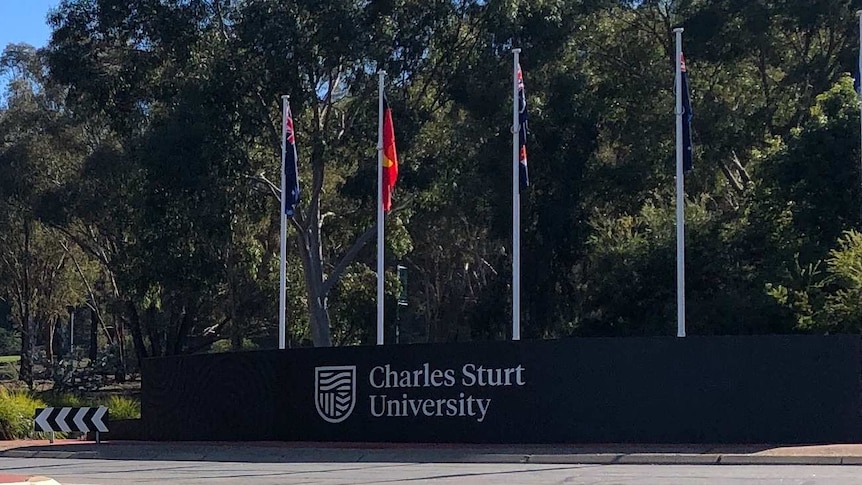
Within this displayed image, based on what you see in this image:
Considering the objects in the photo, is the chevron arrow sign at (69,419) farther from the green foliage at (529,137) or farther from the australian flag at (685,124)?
the australian flag at (685,124)

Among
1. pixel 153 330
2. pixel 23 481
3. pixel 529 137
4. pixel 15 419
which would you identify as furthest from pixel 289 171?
pixel 153 330

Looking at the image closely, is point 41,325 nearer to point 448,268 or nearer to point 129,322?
point 129,322

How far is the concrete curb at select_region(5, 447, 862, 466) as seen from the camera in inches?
728

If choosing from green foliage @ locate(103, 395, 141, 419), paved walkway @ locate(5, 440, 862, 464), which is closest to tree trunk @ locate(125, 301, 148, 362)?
green foliage @ locate(103, 395, 141, 419)

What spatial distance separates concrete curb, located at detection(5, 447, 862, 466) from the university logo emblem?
134 centimetres

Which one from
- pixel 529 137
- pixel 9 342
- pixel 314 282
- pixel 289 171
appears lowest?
pixel 9 342

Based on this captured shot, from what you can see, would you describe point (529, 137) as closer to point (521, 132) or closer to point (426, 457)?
point (521, 132)

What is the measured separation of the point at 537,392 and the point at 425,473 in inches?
202

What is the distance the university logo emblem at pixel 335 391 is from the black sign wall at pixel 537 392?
0.03m

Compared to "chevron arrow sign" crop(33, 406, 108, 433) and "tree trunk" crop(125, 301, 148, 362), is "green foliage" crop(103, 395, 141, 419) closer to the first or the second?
"chevron arrow sign" crop(33, 406, 108, 433)

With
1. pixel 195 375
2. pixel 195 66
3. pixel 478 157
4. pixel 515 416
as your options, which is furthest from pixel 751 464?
pixel 195 66

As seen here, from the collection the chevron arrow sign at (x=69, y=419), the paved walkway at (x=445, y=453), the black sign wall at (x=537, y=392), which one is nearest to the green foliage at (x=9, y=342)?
the chevron arrow sign at (x=69, y=419)

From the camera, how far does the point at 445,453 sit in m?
20.8

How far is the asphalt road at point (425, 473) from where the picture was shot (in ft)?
50.6
